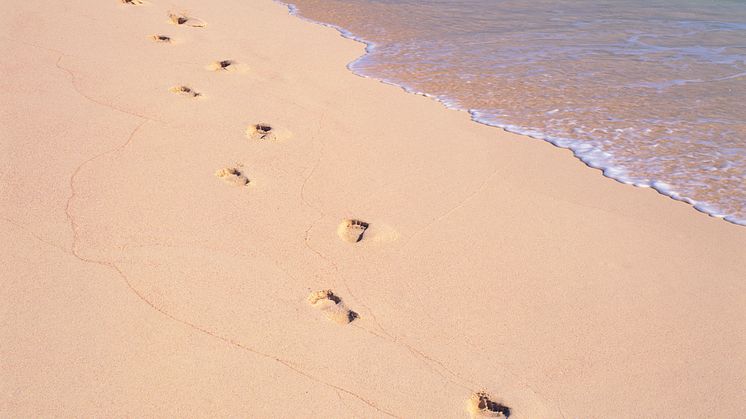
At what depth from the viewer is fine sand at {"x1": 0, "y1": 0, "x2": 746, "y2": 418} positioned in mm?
2094

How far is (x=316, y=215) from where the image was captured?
3016 mm

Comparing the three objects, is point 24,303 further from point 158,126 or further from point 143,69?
point 143,69

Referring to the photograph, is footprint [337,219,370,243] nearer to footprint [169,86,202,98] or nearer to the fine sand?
the fine sand

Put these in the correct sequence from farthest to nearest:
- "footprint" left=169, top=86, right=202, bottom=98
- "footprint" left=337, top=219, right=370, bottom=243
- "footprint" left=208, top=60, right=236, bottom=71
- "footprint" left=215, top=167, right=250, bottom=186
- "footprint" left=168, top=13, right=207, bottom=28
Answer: "footprint" left=168, top=13, right=207, bottom=28 → "footprint" left=208, top=60, right=236, bottom=71 → "footprint" left=169, top=86, right=202, bottom=98 → "footprint" left=215, top=167, right=250, bottom=186 → "footprint" left=337, top=219, right=370, bottom=243

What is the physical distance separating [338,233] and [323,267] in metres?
0.28

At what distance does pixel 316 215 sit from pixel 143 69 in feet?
6.88

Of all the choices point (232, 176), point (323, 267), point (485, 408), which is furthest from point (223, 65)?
point (485, 408)

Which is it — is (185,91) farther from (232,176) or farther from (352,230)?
(352,230)

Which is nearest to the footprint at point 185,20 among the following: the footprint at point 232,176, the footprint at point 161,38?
the footprint at point 161,38

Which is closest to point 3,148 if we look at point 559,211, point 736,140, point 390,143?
point 390,143

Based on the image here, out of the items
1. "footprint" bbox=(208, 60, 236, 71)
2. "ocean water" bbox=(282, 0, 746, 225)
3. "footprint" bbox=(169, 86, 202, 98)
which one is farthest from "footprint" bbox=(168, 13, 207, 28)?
"footprint" bbox=(169, 86, 202, 98)

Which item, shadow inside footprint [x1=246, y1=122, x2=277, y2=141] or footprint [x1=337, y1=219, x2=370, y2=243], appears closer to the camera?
footprint [x1=337, y1=219, x2=370, y2=243]

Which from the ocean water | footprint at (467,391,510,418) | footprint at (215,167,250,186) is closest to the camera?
footprint at (467,391,510,418)

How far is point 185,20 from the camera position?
19.0 ft
